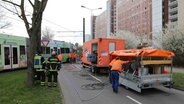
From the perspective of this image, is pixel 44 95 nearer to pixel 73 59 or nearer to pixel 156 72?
pixel 156 72

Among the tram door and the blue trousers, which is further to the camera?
the tram door

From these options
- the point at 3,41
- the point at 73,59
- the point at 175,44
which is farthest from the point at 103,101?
the point at 73,59

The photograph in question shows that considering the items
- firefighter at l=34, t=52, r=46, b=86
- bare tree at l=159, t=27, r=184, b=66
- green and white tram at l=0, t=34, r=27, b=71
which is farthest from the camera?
bare tree at l=159, t=27, r=184, b=66

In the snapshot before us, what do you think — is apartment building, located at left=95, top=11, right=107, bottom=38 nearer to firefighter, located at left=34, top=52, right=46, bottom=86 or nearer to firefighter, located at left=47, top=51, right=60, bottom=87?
firefighter, located at left=34, top=52, right=46, bottom=86

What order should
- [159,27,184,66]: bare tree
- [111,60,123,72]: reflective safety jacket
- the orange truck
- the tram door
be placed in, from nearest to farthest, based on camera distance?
[111,60,123,72]: reflective safety jacket → the orange truck → the tram door → [159,27,184,66]: bare tree

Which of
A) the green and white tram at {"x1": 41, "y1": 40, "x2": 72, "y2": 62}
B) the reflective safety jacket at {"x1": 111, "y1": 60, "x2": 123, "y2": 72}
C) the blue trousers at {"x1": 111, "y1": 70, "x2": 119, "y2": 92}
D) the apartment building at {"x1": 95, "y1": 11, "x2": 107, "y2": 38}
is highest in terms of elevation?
the apartment building at {"x1": 95, "y1": 11, "x2": 107, "y2": 38}

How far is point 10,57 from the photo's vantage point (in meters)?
27.4

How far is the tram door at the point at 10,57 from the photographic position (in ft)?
86.8

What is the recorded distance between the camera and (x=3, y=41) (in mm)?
26141

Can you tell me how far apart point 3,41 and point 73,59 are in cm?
2263

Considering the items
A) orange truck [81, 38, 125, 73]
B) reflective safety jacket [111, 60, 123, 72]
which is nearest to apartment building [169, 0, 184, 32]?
orange truck [81, 38, 125, 73]

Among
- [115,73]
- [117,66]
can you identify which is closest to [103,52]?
[117,66]

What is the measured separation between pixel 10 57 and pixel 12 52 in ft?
2.38

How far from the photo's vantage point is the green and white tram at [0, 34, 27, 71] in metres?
25.9
